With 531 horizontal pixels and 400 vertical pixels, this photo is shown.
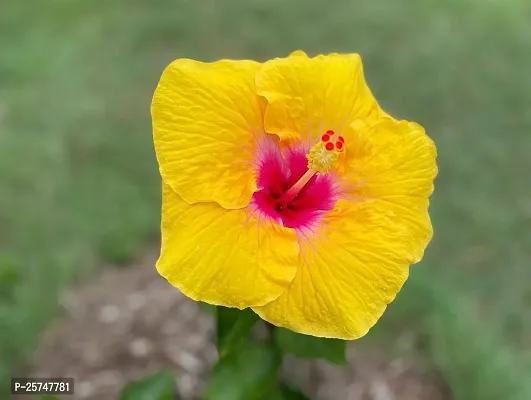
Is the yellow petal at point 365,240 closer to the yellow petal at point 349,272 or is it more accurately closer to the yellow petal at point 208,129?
the yellow petal at point 349,272

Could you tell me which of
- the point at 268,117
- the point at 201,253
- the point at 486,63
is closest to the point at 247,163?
the point at 268,117

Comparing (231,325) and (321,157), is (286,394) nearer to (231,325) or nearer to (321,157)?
(231,325)

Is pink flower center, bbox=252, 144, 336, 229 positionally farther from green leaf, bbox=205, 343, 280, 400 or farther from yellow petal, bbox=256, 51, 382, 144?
green leaf, bbox=205, 343, 280, 400

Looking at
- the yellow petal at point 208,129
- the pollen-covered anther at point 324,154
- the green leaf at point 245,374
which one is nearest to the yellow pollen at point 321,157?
the pollen-covered anther at point 324,154

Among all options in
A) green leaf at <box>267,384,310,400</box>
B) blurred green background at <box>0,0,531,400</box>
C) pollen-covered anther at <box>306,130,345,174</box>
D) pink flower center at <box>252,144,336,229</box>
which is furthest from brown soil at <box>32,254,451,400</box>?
pollen-covered anther at <box>306,130,345,174</box>

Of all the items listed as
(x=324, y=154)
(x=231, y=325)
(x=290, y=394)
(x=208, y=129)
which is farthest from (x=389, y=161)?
(x=290, y=394)

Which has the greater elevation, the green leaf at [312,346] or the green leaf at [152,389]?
the green leaf at [312,346]

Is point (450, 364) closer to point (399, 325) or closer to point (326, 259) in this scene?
point (399, 325)
